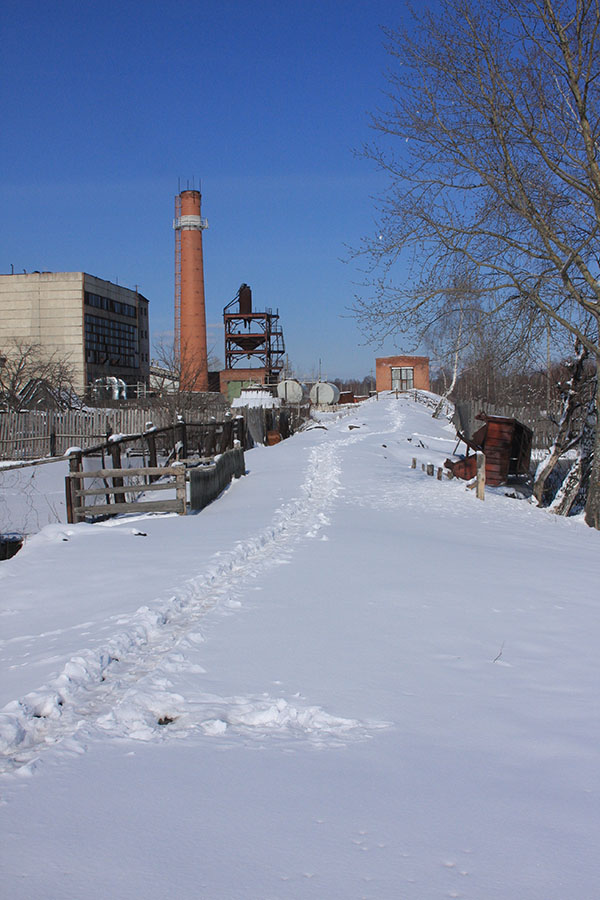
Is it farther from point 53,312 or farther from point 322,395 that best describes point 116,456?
point 322,395

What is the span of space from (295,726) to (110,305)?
56.3m

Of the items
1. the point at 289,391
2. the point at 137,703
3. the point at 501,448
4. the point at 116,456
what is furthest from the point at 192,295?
the point at 137,703

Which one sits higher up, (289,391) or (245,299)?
(245,299)

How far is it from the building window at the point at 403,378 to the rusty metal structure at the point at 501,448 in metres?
57.1

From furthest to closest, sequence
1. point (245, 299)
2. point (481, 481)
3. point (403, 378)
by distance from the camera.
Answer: point (403, 378), point (245, 299), point (481, 481)

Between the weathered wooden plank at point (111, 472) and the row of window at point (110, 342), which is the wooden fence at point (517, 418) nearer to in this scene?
the weathered wooden plank at point (111, 472)

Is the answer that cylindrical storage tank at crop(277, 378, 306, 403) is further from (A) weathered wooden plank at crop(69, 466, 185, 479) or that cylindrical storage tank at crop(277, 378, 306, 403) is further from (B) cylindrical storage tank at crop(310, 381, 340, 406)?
(A) weathered wooden plank at crop(69, 466, 185, 479)

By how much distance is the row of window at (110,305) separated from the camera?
5291 cm

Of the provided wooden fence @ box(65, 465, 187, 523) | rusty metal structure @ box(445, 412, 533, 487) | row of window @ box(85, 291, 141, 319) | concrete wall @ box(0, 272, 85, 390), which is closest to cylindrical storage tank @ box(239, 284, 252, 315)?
row of window @ box(85, 291, 141, 319)

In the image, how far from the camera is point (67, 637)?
17.7 feet

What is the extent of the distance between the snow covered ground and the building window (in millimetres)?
70804

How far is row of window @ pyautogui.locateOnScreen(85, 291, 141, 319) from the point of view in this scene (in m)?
52.9

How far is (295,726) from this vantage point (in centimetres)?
382

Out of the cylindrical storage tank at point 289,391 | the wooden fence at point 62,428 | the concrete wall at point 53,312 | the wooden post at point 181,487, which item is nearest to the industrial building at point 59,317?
the concrete wall at point 53,312
